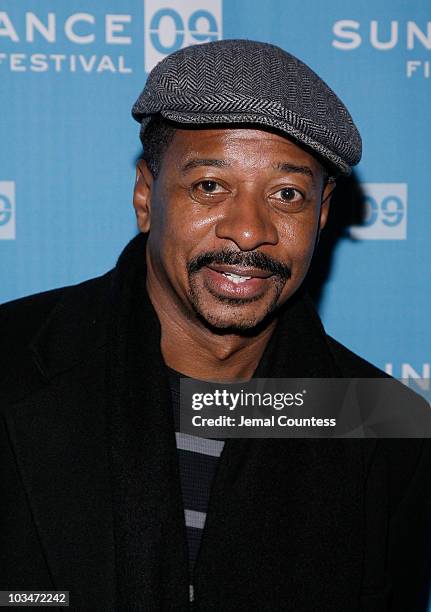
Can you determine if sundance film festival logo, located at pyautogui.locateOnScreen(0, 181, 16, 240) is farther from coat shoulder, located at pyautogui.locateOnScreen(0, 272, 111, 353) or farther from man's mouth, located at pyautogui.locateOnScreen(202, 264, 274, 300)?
man's mouth, located at pyautogui.locateOnScreen(202, 264, 274, 300)

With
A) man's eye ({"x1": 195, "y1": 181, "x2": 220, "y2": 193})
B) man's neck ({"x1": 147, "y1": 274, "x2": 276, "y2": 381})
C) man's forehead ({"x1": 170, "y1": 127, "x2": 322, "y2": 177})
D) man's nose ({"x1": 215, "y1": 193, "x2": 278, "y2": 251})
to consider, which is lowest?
man's neck ({"x1": 147, "y1": 274, "x2": 276, "y2": 381})

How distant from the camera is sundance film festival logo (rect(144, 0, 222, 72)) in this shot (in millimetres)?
1651

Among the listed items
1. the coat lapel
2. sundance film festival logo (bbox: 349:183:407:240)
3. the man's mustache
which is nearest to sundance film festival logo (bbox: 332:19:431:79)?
sundance film festival logo (bbox: 349:183:407:240)

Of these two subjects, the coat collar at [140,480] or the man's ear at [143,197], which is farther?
the man's ear at [143,197]

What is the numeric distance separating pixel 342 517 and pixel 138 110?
2.59ft

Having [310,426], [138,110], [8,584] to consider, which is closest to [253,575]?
[310,426]

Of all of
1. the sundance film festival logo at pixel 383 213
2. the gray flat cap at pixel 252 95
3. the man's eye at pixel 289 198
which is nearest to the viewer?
the gray flat cap at pixel 252 95

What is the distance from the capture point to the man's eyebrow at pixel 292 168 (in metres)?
1.24

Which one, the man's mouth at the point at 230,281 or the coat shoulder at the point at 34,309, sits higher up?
the man's mouth at the point at 230,281

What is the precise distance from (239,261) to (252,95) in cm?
26

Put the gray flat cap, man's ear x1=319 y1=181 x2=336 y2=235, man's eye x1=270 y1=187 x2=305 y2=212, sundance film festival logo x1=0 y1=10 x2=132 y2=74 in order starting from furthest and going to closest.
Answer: sundance film festival logo x1=0 y1=10 x2=132 y2=74 < man's ear x1=319 y1=181 x2=336 y2=235 < man's eye x1=270 y1=187 x2=305 y2=212 < the gray flat cap

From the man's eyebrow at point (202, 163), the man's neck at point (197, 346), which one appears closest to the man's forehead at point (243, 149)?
the man's eyebrow at point (202, 163)

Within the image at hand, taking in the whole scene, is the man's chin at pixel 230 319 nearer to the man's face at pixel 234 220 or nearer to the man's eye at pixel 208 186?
the man's face at pixel 234 220

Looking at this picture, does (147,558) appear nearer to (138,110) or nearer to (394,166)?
(138,110)
